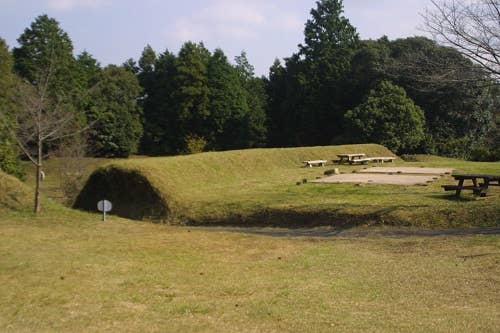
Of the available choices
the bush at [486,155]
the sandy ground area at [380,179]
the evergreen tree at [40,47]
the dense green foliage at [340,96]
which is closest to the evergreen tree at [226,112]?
the dense green foliage at [340,96]

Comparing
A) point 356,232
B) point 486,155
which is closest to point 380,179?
point 356,232

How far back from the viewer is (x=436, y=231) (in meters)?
11.4

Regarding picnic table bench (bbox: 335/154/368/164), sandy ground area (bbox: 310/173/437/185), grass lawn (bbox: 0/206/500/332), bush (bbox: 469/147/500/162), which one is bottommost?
grass lawn (bbox: 0/206/500/332)

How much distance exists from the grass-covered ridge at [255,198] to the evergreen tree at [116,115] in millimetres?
25850

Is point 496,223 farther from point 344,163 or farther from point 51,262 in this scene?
point 344,163

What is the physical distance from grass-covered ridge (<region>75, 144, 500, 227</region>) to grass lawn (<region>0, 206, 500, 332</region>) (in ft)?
6.42

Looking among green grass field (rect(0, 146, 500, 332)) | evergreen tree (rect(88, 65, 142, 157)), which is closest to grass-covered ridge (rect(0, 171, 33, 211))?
green grass field (rect(0, 146, 500, 332))

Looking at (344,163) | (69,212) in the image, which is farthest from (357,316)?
(344,163)

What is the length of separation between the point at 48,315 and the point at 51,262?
2556mm

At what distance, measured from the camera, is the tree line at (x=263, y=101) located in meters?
36.2

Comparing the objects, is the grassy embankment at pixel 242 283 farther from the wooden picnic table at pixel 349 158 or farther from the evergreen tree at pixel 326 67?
the evergreen tree at pixel 326 67

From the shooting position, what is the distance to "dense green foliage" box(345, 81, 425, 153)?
3484cm

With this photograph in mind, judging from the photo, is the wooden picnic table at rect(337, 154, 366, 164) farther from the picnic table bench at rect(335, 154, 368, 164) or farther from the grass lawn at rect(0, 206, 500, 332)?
the grass lawn at rect(0, 206, 500, 332)

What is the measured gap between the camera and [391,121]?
3531cm
